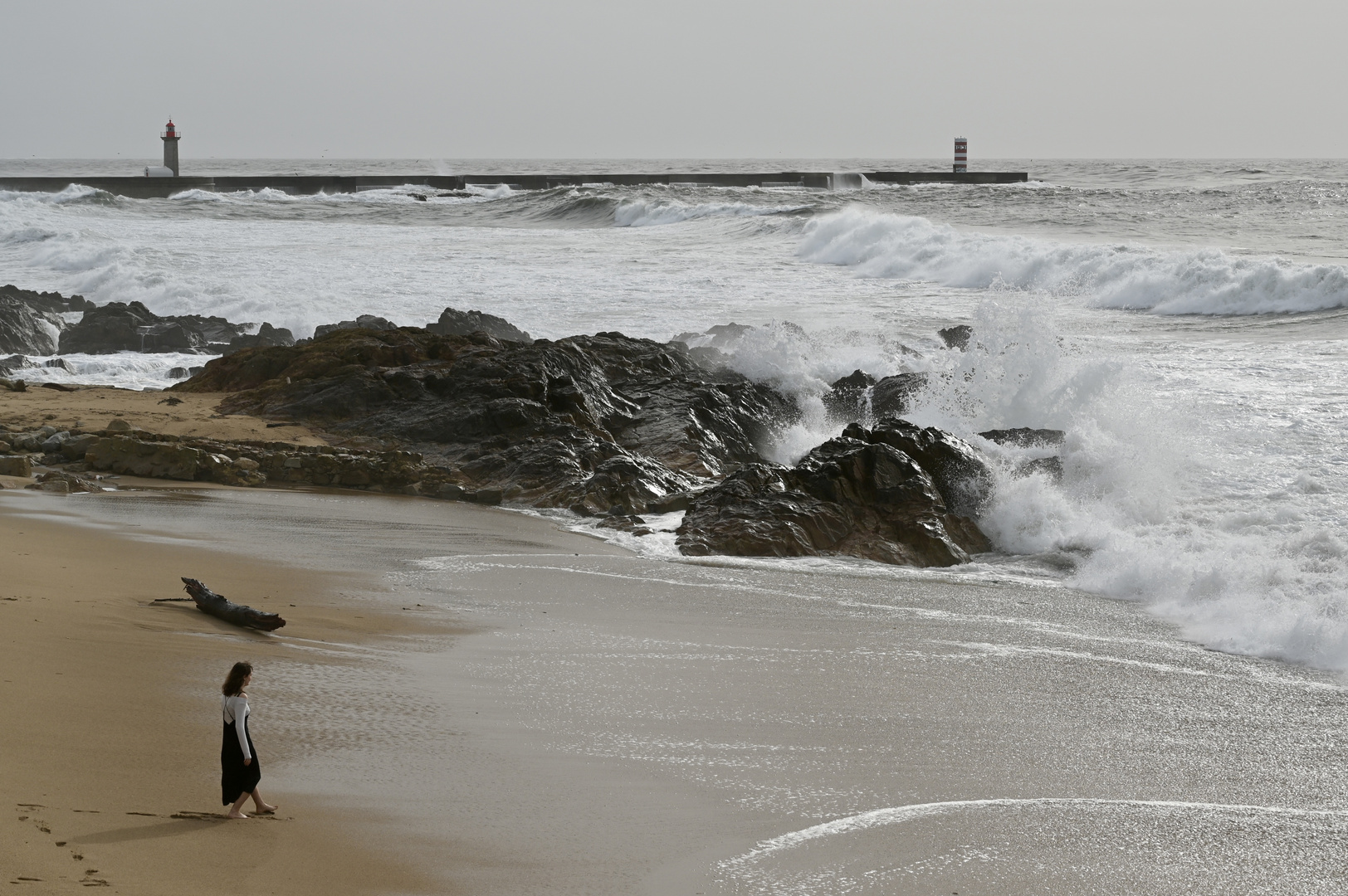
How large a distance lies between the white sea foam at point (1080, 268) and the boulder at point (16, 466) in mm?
15149

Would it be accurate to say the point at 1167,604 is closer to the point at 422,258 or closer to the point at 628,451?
the point at 628,451

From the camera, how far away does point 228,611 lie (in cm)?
571

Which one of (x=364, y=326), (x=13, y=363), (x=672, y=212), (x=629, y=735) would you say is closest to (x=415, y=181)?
(x=672, y=212)

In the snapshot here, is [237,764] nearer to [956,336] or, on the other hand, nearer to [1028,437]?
[1028,437]

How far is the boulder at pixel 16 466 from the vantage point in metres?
9.33

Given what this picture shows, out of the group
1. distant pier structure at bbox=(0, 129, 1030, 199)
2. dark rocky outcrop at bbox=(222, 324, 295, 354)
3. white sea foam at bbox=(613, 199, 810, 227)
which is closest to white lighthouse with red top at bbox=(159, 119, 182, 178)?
distant pier structure at bbox=(0, 129, 1030, 199)

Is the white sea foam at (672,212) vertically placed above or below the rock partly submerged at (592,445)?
above

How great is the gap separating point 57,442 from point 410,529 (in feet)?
12.4

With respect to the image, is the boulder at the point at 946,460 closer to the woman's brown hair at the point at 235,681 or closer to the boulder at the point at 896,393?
the boulder at the point at 896,393

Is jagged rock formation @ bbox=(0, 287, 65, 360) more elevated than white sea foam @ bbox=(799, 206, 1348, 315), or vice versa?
white sea foam @ bbox=(799, 206, 1348, 315)

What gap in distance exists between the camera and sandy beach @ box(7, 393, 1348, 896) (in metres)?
3.67

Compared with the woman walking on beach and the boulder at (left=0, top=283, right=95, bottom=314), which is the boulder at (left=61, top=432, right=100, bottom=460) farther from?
the boulder at (left=0, top=283, right=95, bottom=314)

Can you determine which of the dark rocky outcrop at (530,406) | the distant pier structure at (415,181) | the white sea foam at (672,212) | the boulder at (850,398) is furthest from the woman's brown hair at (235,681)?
the distant pier structure at (415,181)

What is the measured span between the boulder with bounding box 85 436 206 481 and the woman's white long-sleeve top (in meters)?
6.56
